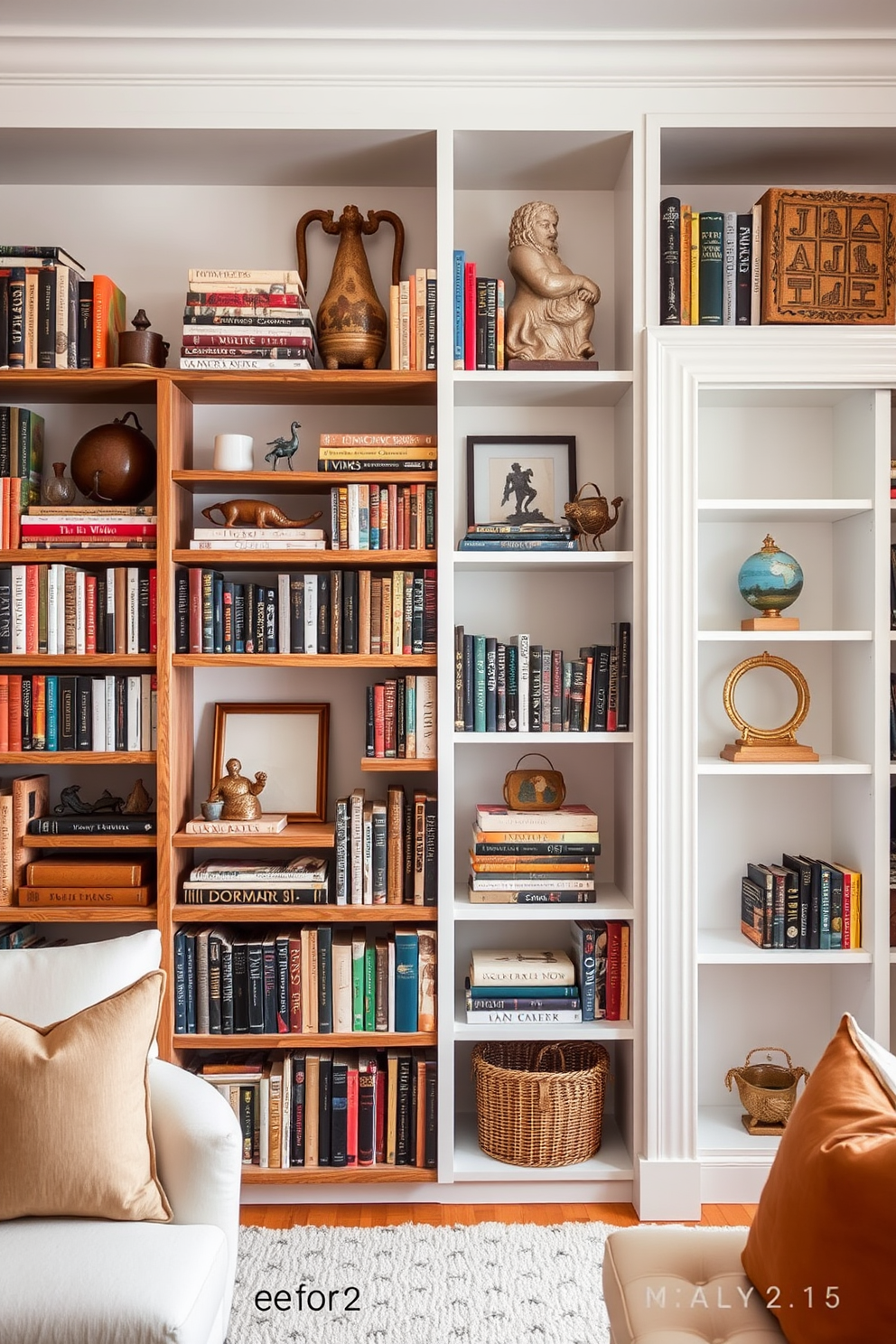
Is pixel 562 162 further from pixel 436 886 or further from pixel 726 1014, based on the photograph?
pixel 726 1014

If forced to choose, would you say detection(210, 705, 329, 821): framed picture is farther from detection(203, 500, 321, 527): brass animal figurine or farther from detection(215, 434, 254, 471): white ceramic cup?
detection(215, 434, 254, 471): white ceramic cup

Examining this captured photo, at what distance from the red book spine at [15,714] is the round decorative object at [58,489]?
455 mm

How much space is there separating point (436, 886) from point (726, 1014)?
94cm

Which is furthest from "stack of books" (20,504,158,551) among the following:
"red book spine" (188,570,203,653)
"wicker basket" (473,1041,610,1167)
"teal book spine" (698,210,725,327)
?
"wicker basket" (473,1041,610,1167)

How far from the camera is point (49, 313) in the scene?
8.10ft

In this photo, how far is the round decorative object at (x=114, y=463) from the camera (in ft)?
8.39

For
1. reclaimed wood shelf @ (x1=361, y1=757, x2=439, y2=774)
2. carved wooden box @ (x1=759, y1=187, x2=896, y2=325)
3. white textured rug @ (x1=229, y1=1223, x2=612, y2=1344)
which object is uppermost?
carved wooden box @ (x1=759, y1=187, x2=896, y2=325)

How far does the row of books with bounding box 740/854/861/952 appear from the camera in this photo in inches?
99.3

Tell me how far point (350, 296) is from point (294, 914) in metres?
1.57

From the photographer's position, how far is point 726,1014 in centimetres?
278

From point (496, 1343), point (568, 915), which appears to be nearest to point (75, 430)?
point (568, 915)

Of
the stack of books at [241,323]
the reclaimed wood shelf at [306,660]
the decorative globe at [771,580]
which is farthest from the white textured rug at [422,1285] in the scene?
the stack of books at [241,323]

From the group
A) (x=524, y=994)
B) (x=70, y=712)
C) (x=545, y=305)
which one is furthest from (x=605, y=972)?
(x=545, y=305)

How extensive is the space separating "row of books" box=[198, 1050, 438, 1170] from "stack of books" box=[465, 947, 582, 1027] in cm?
20
